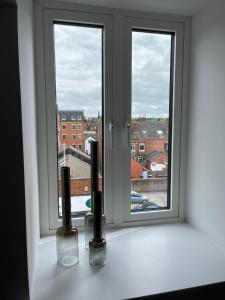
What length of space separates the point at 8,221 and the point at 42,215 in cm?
55

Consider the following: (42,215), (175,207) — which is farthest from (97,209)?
(175,207)

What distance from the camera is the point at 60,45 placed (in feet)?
4.29

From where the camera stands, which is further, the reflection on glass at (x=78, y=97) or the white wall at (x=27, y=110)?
the reflection on glass at (x=78, y=97)

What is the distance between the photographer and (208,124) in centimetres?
129

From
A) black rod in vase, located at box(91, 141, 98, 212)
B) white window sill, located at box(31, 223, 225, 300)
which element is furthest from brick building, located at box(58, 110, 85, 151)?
white window sill, located at box(31, 223, 225, 300)

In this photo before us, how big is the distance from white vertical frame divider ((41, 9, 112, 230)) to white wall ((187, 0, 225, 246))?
46 centimetres

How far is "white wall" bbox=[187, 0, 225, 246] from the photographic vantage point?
3.94ft

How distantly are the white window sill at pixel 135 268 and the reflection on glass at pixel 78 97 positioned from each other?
0.35m

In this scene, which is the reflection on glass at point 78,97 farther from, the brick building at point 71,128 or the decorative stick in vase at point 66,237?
the decorative stick in vase at point 66,237

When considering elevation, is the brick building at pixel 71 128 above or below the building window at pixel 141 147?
above

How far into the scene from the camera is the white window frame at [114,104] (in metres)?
1.27

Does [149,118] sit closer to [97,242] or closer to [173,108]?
[173,108]

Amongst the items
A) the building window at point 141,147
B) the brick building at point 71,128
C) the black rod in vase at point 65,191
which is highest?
the brick building at point 71,128

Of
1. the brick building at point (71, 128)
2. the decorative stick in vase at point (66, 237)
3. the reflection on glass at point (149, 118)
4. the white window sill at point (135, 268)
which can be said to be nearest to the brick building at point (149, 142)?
the reflection on glass at point (149, 118)
